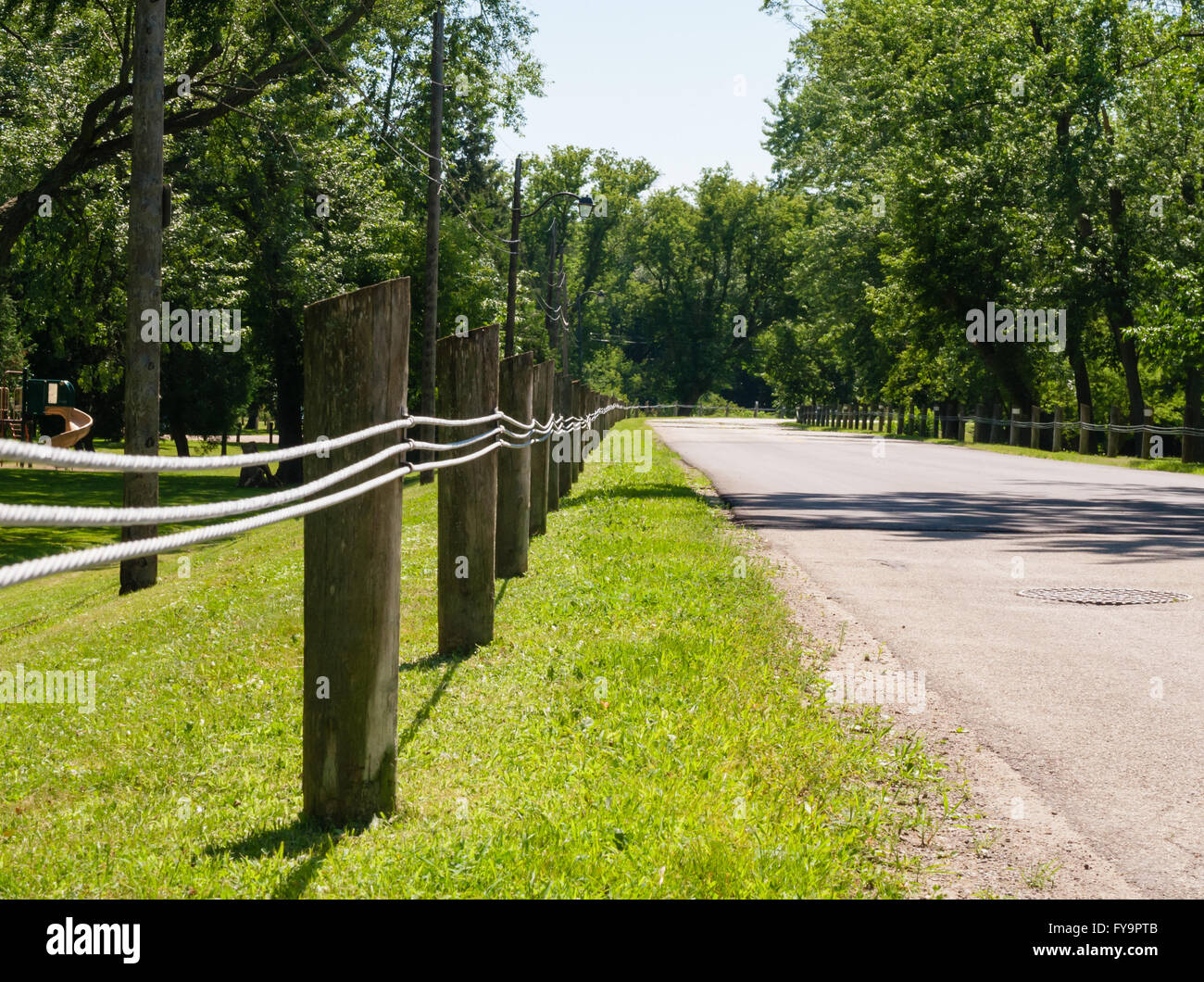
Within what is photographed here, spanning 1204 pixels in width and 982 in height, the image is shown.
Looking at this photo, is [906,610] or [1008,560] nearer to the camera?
[906,610]

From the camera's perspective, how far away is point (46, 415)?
3859 cm

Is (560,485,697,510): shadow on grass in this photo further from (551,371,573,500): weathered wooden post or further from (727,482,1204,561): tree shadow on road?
(727,482,1204,561): tree shadow on road

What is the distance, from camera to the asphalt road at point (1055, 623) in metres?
4.70

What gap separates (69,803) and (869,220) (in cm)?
5268

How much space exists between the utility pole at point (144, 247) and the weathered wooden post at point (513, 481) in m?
6.92

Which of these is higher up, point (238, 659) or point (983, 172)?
point (983, 172)

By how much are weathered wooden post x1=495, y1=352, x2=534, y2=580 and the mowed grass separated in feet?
2.55

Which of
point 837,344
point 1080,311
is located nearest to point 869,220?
point 837,344

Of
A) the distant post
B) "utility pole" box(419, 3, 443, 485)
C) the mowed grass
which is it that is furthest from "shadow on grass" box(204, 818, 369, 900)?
the distant post

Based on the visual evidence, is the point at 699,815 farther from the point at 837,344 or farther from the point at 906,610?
the point at 837,344

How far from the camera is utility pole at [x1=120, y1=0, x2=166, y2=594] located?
15359 mm

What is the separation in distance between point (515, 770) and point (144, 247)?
1270 cm

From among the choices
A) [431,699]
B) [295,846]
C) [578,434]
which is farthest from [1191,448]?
[295,846]
